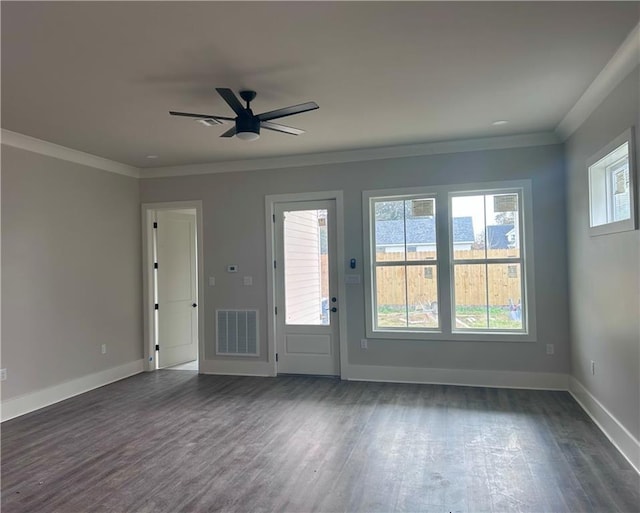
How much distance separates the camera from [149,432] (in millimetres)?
3764

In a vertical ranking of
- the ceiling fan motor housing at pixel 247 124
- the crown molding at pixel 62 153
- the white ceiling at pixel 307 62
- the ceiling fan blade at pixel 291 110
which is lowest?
the ceiling fan motor housing at pixel 247 124

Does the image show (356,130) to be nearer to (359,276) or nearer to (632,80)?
(359,276)

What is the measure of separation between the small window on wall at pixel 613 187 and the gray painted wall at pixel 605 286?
8cm

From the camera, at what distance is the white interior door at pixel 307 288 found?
543cm

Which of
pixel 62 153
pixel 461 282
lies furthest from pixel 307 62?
pixel 62 153

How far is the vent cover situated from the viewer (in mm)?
5652

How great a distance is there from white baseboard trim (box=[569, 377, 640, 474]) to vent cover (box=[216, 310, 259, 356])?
3590 millimetres

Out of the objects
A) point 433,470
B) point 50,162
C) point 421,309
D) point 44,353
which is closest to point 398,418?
point 433,470

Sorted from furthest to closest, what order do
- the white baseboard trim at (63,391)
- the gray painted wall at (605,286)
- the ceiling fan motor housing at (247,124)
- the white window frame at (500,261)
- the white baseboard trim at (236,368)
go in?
the white baseboard trim at (236,368)
the white window frame at (500,261)
the white baseboard trim at (63,391)
the ceiling fan motor housing at (247,124)
the gray painted wall at (605,286)

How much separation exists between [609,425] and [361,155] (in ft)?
11.7

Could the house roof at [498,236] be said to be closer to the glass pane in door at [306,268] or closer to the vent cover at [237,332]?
the glass pane in door at [306,268]

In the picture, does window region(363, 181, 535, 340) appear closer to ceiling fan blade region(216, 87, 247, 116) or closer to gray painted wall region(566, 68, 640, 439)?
gray painted wall region(566, 68, 640, 439)

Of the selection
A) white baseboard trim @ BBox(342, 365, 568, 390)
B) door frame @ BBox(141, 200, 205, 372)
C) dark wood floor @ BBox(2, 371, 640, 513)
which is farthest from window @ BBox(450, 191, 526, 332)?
door frame @ BBox(141, 200, 205, 372)

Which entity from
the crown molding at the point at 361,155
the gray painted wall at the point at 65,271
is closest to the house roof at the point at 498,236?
the crown molding at the point at 361,155
